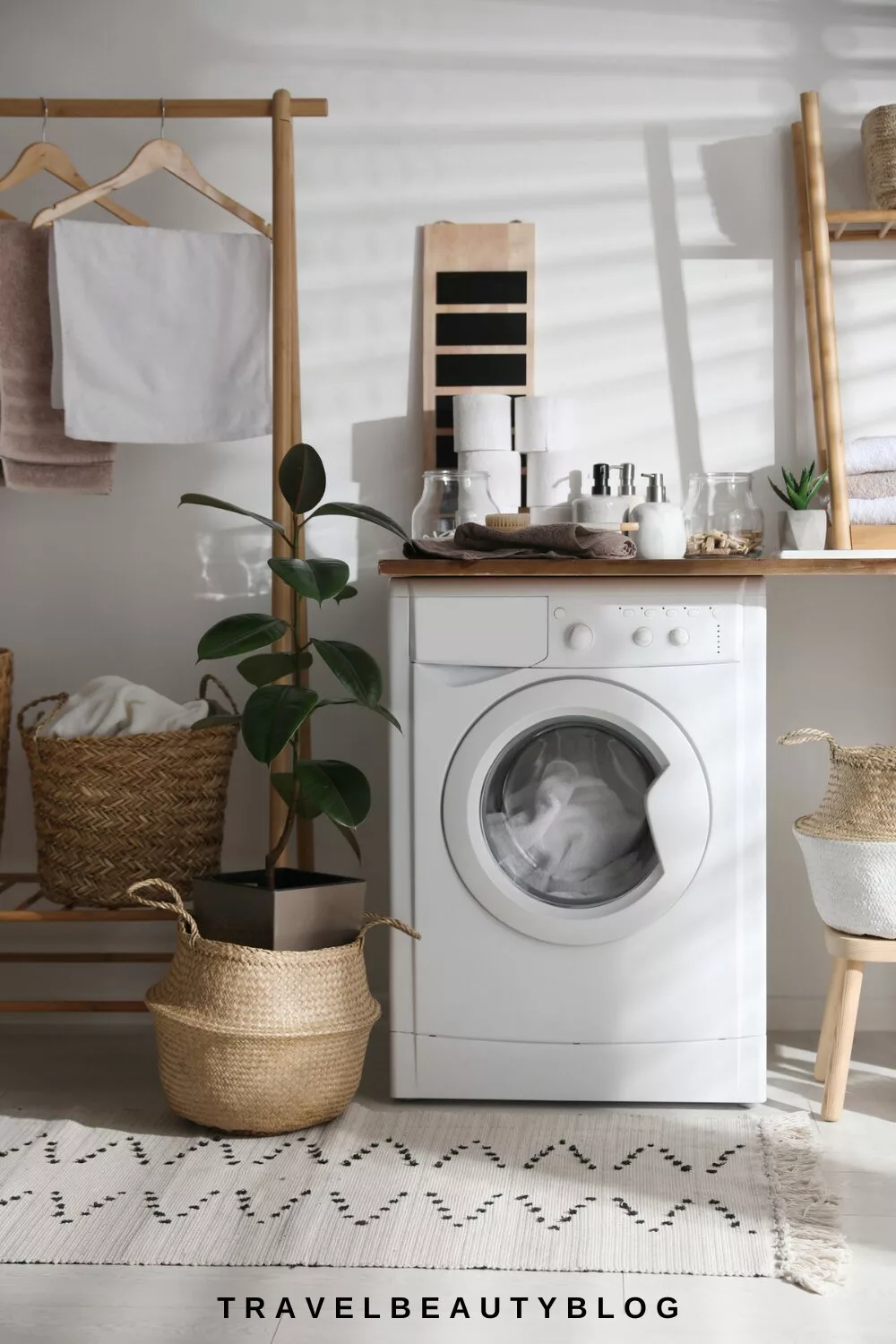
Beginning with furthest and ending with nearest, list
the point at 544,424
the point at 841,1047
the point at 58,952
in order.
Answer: the point at 58,952 < the point at 544,424 < the point at 841,1047

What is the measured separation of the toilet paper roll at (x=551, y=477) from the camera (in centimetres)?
247

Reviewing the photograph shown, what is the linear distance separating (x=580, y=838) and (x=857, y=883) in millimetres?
438

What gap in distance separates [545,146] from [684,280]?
386 millimetres

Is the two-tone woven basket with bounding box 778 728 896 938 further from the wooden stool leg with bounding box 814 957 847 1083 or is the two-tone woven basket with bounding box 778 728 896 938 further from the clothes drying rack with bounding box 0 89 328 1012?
the clothes drying rack with bounding box 0 89 328 1012

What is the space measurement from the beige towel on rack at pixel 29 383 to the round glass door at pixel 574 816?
1.02m

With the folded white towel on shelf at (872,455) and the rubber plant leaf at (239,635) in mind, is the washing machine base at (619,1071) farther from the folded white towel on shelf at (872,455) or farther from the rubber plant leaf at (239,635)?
the folded white towel on shelf at (872,455)

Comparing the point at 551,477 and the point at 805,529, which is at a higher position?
the point at 551,477

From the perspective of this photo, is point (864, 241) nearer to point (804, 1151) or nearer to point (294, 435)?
point (294, 435)

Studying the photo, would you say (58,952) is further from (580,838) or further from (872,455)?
(872,455)

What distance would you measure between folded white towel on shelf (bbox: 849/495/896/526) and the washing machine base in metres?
0.96

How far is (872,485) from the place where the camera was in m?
2.39

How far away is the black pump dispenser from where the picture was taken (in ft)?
7.39

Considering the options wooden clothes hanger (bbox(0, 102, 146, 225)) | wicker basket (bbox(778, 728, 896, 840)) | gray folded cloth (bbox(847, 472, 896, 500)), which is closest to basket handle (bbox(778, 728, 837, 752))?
wicker basket (bbox(778, 728, 896, 840))

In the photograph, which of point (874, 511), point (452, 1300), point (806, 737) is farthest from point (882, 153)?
point (452, 1300)
